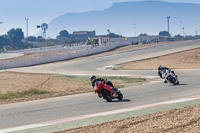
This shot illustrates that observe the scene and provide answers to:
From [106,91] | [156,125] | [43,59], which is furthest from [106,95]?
[43,59]

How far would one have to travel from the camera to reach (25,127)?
516 inches

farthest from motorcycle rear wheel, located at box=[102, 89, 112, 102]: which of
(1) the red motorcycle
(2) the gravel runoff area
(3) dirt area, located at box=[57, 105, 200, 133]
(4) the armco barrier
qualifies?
(4) the armco barrier

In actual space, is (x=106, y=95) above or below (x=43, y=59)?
below

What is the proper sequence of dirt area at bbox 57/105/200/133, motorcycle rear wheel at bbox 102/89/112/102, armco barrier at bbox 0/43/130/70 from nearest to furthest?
dirt area at bbox 57/105/200/133, motorcycle rear wheel at bbox 102/89/112/102, armco barrier at bbox 0/43/130/70

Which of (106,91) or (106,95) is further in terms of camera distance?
(106,91)

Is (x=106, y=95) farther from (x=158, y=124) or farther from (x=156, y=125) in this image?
(x=156, y=125)

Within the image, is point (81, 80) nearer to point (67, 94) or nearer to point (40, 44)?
point (67, 94)

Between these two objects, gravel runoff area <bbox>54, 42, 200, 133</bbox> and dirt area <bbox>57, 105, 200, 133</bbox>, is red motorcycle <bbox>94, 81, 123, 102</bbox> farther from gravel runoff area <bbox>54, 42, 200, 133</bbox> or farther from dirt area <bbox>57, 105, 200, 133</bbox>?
dirt area <bbox>57, 105, 200, 133</bbox>

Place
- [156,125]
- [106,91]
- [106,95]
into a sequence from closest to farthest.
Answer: [156,125] → [106,95] → [106,91]

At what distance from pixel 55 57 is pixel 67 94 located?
43.0 metres

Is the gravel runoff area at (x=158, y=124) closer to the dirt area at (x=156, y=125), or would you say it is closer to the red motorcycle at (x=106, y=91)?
the dirt area at (x=156, y=125)

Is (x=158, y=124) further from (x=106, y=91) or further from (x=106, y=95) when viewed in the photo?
(x=106, y=91)

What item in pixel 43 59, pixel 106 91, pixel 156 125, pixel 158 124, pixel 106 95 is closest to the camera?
pixel 156 125

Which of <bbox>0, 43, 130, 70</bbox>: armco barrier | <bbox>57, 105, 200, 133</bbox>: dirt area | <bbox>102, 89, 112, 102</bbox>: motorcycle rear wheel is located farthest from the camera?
<bbox>0, 43, 130, 70</bbox>: armco barrier
